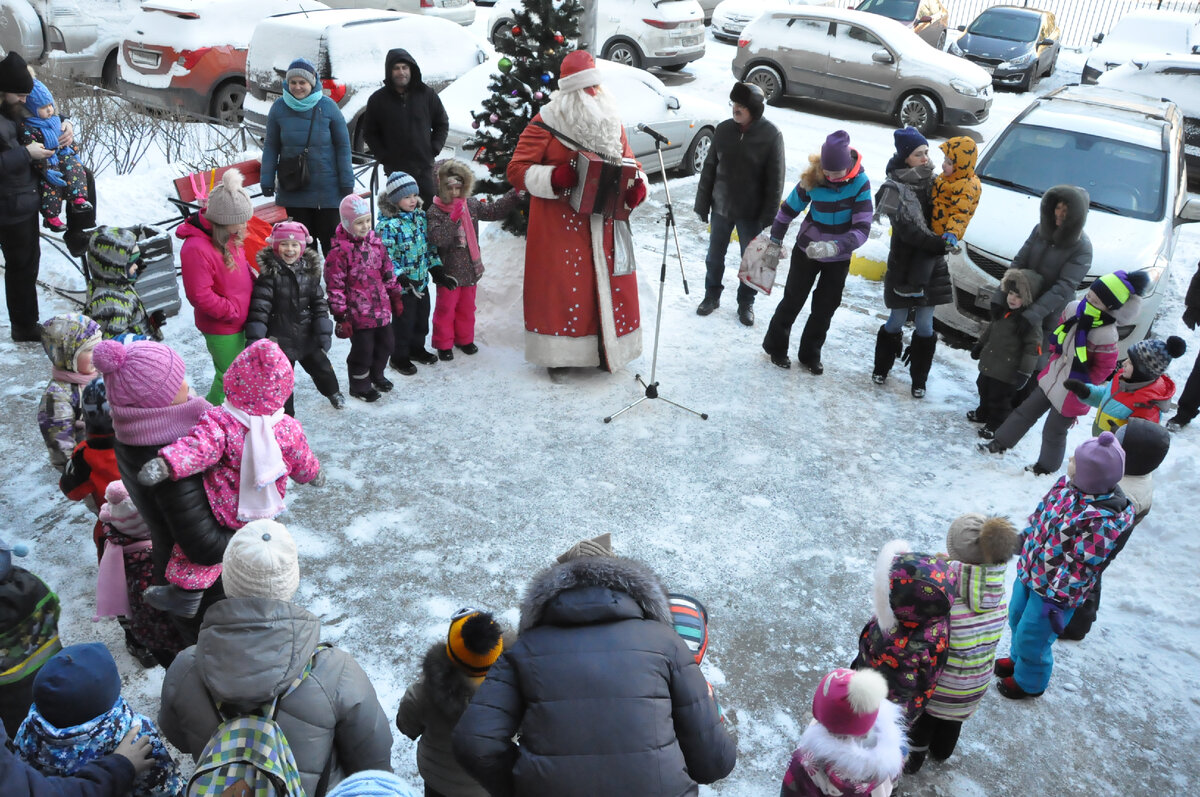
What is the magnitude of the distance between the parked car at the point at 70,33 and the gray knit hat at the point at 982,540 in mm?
12627

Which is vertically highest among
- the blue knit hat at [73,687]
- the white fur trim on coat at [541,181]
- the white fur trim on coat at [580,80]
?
the white fur trim on coat at [580,80]

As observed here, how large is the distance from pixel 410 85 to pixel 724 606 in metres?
4.95

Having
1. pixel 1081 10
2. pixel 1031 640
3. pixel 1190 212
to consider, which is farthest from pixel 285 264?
pixel 1081 10

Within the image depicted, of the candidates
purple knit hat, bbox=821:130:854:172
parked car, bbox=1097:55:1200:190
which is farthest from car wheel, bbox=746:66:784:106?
purple knit hat, bbox=821:130:854:172

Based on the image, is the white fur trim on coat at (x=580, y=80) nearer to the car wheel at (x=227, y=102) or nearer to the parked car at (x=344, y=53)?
the parked car at (x=344, y=53)

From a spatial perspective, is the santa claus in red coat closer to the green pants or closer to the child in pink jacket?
the green pants

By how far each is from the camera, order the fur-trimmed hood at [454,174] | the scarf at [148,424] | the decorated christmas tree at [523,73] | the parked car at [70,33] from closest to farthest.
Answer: the scarf at [148,424]
the fur-trimmed hood at [454,174]
the decorated christmas tree at [523,73]
the parked car at [70,33]

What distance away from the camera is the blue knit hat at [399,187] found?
5.81 m

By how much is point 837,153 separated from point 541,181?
2.01m

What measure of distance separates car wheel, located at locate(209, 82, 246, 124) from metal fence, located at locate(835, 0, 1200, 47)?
57.7 ft

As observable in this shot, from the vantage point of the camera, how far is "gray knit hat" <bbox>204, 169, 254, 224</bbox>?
4.83 metres

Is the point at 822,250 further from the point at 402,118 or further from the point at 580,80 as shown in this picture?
the point at 402,118

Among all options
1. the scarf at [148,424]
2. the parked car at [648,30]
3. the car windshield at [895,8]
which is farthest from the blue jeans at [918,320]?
the car windshield at [895,8]

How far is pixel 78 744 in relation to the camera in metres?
2.43
